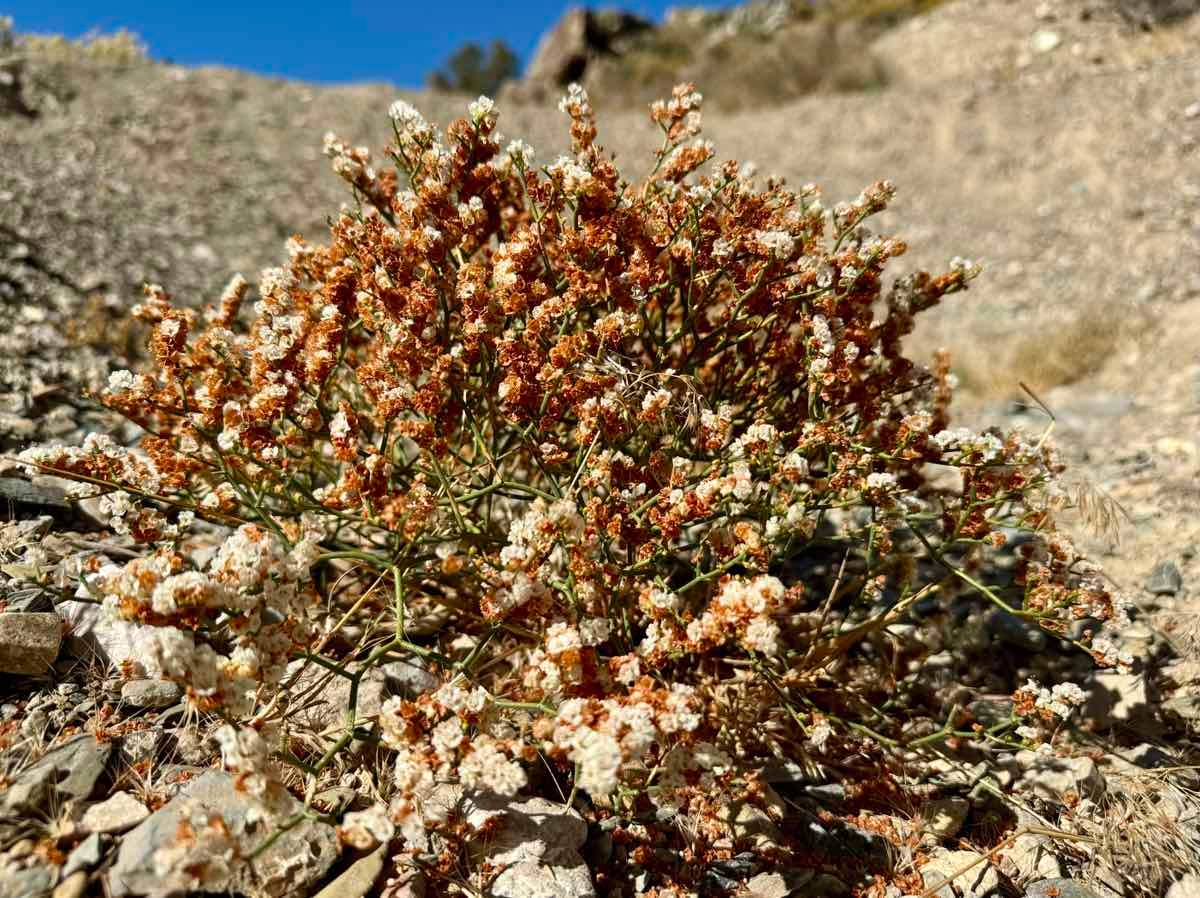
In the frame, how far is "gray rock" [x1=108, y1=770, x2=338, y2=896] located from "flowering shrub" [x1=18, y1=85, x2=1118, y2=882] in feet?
0.63

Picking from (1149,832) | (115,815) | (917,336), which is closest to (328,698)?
(115,815)

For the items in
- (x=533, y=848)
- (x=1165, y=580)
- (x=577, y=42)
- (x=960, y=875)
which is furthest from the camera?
(x=577, y=42)

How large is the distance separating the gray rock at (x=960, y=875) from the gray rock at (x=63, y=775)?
2446 mm

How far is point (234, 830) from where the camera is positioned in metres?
1.96

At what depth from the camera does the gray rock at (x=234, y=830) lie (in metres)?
1.94

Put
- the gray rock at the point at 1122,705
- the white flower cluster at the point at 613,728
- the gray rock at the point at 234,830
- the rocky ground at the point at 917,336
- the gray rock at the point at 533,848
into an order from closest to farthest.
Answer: the white flower cluster at the point at 613,728 → the gray rock at the point at 234,830 → the gray rock at the point at 533,848 → the rocky ground at the point at 917,336 → the gray rock at the point at 1122,705

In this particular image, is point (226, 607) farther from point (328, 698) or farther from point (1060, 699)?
point (1060, 699)

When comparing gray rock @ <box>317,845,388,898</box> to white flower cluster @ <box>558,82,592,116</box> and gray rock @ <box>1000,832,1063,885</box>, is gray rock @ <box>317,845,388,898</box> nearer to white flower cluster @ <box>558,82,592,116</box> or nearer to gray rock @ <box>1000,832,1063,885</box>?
gray rock @ <box>1000,832,1063,885</box>

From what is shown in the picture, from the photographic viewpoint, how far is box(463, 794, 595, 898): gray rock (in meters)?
2.23

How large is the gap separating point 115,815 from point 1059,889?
2756 mm

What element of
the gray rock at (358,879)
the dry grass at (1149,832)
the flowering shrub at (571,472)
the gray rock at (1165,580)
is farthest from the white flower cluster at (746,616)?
the gray rock at (1165,580)

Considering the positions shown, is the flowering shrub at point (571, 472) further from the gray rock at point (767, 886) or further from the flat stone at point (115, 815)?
the flat stone at point (115, 815)

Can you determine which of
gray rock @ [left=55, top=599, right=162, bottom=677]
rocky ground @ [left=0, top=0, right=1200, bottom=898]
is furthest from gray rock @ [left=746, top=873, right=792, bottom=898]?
gray rock @ [left=55, top=599, right=162, bottom=677]

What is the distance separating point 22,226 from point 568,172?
16.3 feet
